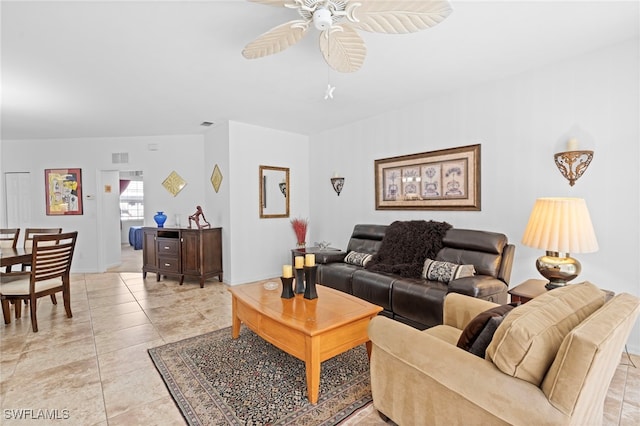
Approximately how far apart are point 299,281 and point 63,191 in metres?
5.74

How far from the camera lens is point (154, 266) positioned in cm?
499

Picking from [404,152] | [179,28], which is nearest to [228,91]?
[179,28]

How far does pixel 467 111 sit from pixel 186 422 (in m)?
3.73

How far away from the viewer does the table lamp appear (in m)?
2.16

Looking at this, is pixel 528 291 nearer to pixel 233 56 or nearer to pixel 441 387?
pixel 441 387

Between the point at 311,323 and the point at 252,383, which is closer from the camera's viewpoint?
the point at 311,323

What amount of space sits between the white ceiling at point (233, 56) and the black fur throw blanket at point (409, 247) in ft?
5.09

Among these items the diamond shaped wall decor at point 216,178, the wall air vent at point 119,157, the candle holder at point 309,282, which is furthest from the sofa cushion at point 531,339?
the wall air vent at point 119,157

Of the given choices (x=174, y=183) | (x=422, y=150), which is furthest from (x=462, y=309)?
(x=174, y=183)

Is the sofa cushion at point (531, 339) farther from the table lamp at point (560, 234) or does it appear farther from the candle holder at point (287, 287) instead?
the candle holder at point (287, 287)

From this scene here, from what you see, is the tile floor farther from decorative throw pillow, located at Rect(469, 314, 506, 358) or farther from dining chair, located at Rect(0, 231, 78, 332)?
decorative throw pillow, located at Rect(469, 314, 506, 358)

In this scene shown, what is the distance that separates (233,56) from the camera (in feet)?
8.43

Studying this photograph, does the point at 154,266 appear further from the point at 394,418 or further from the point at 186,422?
the point at 394,418

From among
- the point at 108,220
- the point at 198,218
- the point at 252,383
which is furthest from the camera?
the point at 108,220
